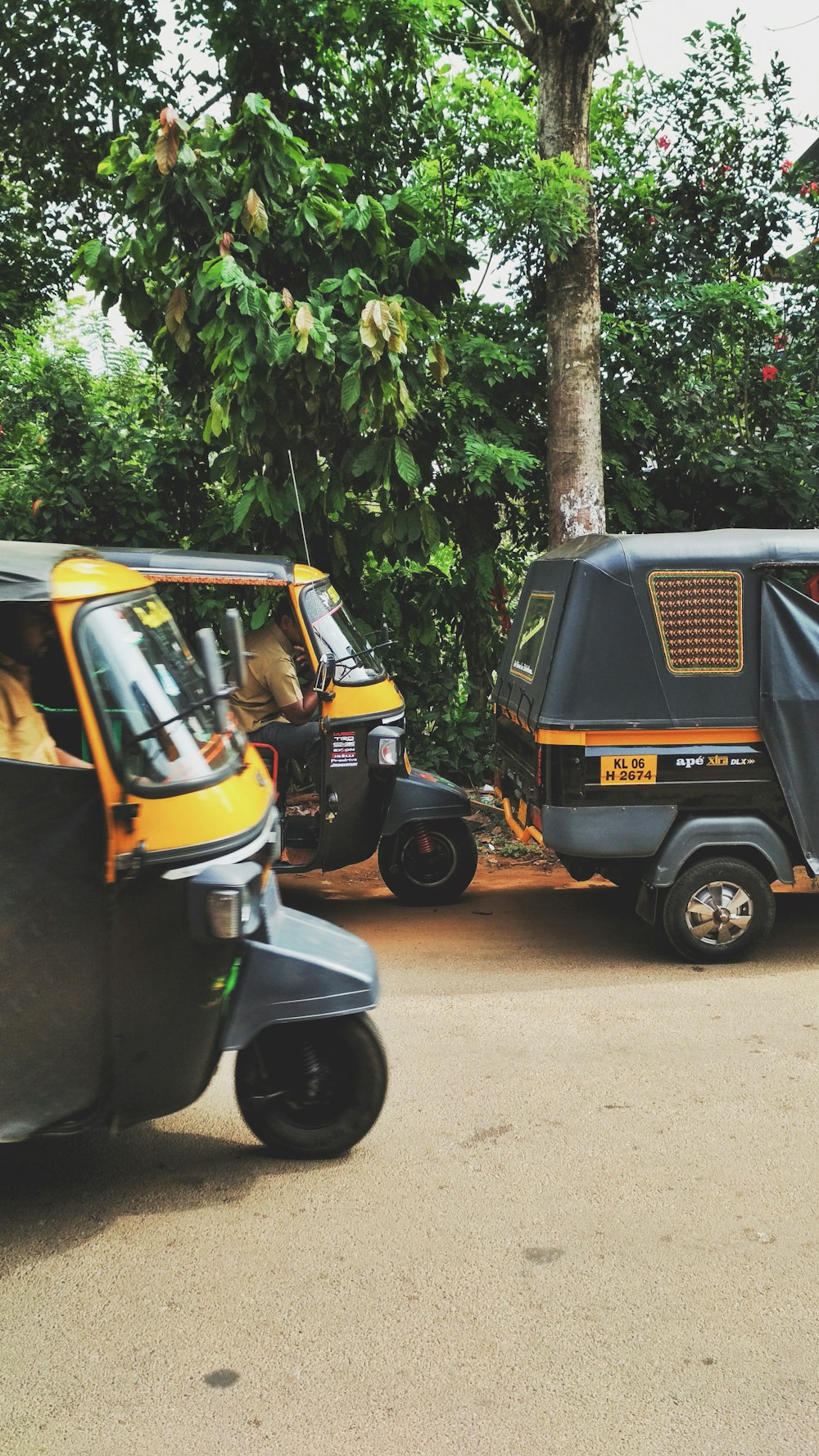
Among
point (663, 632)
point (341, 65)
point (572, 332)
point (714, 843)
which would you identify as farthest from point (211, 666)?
point (341, 65)

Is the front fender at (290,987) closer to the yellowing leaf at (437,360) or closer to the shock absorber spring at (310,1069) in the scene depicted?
the shock absorber spring at (310,1069)

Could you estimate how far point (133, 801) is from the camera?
10.6ft

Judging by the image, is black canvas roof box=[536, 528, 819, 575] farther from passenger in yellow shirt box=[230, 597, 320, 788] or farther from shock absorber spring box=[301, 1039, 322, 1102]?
shock absorber spring box=[301, 1039, 322, 1102]

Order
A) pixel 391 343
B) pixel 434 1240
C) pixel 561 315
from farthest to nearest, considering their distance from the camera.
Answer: pixel 561 315
pixel 391 343
pixel 434 1240

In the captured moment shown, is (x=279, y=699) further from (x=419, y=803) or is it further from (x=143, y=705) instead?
(x=143, y=705)

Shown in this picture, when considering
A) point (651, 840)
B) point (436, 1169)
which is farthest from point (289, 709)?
point (436, 1169)

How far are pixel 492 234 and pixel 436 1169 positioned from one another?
8.05m

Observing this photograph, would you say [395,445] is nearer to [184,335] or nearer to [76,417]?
[184,335]

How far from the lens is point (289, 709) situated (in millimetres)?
6824

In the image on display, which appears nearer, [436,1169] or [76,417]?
[436,1169]

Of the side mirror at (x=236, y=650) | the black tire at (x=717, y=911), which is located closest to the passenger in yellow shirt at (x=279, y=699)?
the black tire at (x=717, y=911)

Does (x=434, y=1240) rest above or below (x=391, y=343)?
below

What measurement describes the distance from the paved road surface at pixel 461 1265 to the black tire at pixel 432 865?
2164 millimetres

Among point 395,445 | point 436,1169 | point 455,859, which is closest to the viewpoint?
point 436,1169
